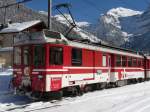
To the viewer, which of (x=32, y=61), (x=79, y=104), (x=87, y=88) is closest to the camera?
(x=79, y=104)

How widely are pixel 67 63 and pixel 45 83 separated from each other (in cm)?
198

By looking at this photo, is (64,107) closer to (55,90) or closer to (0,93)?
(55,90)

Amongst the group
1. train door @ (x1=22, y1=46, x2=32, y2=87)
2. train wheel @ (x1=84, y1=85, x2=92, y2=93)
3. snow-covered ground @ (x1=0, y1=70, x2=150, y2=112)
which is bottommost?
snow-covered ground @ (x1=0, y1=70, x2=150, y2=112)

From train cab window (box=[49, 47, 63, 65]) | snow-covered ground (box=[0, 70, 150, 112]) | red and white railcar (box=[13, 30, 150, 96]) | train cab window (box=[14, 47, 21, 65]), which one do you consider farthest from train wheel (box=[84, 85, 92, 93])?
train cab window (box=[14, 47, 21, 65])

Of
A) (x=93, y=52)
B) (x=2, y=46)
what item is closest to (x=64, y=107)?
(x=93, y=52)

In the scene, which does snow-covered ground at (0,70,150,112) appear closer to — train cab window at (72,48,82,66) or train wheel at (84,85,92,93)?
train wheel at (84,85,92,93)

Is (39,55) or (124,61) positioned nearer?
(39,55)

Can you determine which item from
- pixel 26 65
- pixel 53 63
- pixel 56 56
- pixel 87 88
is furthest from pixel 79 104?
pixel 87 88

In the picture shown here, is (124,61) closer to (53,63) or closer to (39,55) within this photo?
(53,63)

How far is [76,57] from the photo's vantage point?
1731cm

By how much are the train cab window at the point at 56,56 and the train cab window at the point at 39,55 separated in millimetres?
360

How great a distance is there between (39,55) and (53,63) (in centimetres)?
73

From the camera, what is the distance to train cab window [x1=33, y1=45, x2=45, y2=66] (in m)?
15.3

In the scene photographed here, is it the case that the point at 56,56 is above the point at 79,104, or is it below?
above
